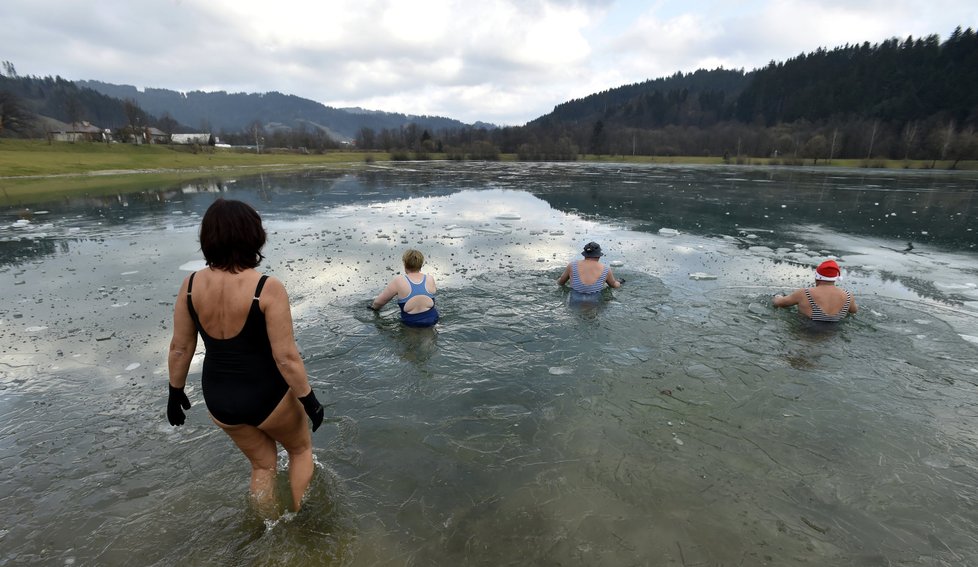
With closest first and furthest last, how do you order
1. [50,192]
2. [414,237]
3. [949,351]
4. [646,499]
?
[646,499], [949,351], [414,237], [50,192]

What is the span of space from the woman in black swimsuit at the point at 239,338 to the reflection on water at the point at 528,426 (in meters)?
1.12

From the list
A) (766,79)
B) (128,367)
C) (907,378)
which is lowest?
(128,367)

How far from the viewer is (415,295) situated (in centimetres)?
729

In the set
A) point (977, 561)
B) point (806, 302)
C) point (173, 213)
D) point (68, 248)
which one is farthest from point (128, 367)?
point (173, 213)

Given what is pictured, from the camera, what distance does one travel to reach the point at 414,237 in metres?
14.9

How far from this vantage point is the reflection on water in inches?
140

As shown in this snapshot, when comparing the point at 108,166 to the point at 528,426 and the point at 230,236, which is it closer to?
the point at 230,236

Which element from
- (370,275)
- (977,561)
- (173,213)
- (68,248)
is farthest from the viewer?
(173,213)

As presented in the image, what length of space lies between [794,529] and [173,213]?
23613 millimetres

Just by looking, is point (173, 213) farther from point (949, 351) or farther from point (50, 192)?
point (949, 351)

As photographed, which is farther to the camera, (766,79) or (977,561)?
(766,79)

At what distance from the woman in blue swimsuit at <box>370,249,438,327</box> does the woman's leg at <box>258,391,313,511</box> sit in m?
3.71

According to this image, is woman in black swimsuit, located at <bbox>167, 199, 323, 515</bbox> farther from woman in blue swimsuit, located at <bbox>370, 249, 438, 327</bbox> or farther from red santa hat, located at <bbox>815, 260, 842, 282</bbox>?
red santa hat, located at <bbox>815, 260, 842, 282</bbox>

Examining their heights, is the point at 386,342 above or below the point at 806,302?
below
